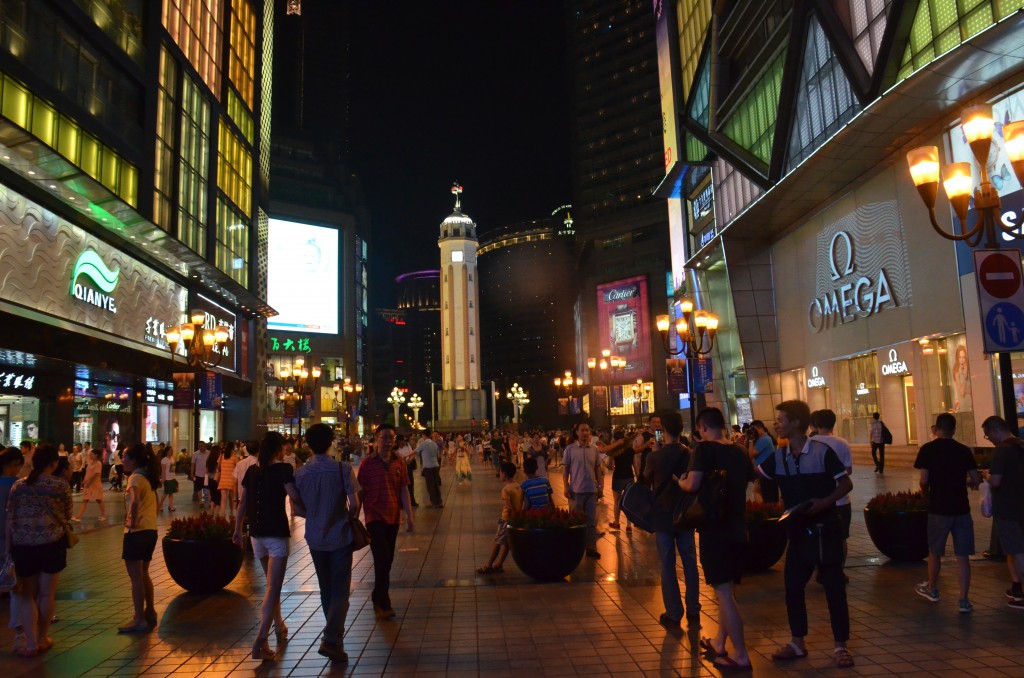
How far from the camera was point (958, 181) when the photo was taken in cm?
976

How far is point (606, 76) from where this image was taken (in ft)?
367

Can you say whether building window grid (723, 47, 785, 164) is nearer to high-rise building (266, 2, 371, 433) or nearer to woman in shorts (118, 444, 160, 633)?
woman in shorts (118, 444, 160, 633)

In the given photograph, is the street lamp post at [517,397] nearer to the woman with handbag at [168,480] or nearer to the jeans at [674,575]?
the woman with handbag at [168,480]

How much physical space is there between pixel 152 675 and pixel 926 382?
27475 millimetres

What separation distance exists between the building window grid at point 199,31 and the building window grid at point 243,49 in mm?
2757

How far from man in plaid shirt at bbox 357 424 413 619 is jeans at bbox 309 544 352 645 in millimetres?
1324

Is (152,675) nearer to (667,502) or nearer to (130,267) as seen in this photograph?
(667,502)

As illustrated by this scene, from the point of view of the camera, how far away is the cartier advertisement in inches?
3733

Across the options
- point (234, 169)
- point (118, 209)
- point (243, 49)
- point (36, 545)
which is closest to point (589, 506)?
point (36, 545)

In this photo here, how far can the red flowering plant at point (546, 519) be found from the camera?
9.51 metres

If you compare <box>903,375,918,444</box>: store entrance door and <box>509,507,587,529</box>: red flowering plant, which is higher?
<box>903,375,918,444</box>: store entrance door

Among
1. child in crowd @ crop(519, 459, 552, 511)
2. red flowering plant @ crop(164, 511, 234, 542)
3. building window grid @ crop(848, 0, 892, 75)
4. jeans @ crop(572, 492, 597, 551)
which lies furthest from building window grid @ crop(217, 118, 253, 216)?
child in crowd @ crop(519, 459, 552, 511)

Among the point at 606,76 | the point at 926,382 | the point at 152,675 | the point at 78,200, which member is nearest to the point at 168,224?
the point at 78,200

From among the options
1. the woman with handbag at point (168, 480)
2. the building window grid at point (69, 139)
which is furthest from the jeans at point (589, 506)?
the building window grid at point (69, 139)
